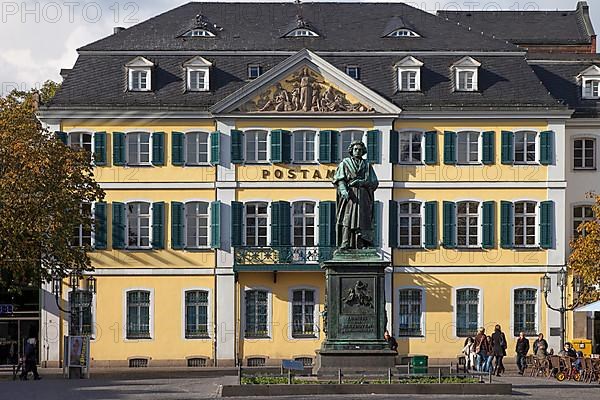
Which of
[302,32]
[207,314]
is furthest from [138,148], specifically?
[302,32]

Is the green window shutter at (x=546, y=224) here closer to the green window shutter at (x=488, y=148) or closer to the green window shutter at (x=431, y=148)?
the green window shutter at (x=488, y=148)

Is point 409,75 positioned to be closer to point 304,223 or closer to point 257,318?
point 304,223

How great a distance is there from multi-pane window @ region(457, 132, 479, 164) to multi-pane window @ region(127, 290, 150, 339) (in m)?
12.8

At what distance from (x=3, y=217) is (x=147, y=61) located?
47.5ft

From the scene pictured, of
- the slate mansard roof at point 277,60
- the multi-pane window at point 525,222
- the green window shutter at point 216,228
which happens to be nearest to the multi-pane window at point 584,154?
the slate mansard roof at point 277,60

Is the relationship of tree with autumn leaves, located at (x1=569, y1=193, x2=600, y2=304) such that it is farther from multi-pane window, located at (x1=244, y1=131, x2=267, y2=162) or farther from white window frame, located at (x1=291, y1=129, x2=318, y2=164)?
multi-pane window, located at (x1=244, y1=131, x2=267, y2=162)

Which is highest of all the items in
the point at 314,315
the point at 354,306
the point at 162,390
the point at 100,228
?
the point at 100,228

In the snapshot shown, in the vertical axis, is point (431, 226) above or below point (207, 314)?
above

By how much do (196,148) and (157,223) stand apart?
3191 millimetres

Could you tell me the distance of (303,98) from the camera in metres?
56.9

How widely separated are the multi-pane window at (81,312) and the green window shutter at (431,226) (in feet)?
41.7

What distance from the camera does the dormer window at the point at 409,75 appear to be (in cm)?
5791

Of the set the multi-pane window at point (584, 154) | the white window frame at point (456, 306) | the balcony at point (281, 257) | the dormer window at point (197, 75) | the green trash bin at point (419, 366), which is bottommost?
the green trash bin at point (419, 366)

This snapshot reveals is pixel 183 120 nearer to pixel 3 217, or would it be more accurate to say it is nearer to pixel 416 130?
pixel 416 130
